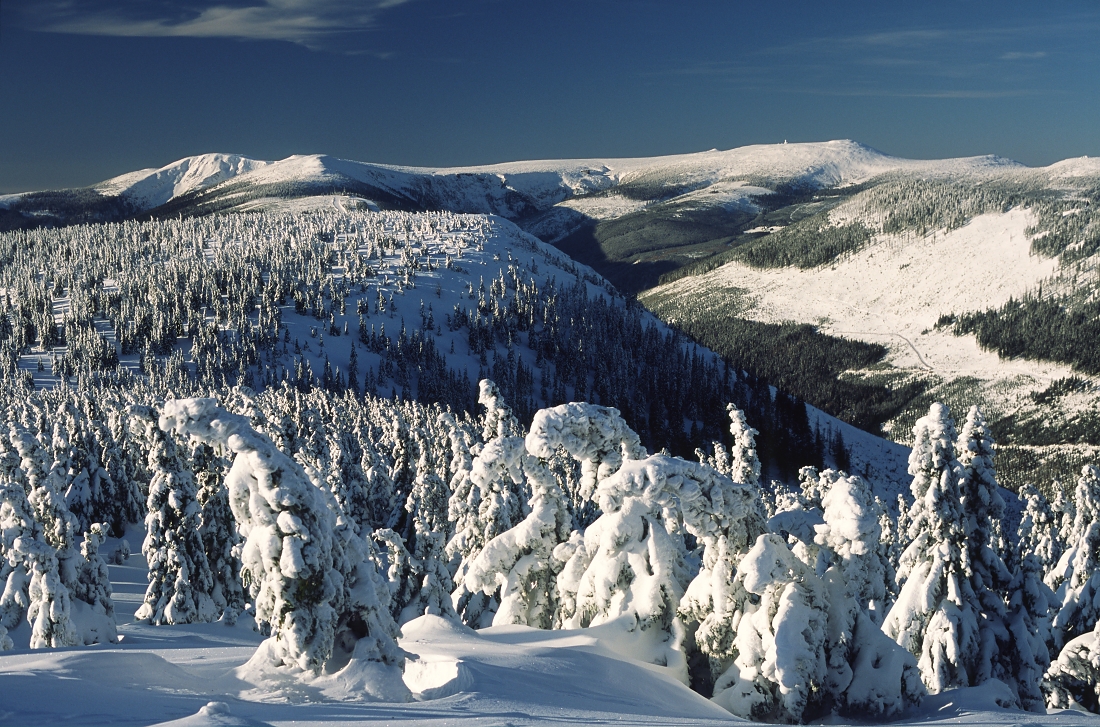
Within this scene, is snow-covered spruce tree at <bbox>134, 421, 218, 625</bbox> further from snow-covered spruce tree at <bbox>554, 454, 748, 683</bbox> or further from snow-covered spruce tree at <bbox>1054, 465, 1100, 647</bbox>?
snow-covered spruce tree at <bbox>1054, 465, 1100, 647</bbox>

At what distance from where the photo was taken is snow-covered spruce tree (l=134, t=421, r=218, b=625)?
29391mm

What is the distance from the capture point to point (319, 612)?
1384 centimetres

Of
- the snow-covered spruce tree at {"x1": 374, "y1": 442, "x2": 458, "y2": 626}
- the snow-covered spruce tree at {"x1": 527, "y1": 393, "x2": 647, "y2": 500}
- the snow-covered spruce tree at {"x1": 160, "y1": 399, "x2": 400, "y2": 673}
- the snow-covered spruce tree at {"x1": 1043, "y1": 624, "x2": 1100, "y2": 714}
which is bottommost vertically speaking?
the snow-covered spruce tree at {"x1": 1043, "y1": 624, "x2": 1100, "y2": 714}

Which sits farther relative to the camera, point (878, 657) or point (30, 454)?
point (30, 454)

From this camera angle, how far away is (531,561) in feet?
71.4

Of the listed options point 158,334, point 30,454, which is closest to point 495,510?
point 30,454

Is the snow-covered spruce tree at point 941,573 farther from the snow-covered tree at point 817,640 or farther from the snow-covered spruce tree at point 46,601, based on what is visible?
the snow-covered spruce tree at point 46,601

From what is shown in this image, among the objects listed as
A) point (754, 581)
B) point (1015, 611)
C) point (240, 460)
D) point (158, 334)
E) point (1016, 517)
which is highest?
point (158, 334)

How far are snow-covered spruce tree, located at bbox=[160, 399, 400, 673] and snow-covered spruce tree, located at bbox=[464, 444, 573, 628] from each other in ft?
23.9

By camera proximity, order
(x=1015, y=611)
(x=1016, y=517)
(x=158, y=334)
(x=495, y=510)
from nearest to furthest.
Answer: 1. (x=1015, y=611)
2. (x=495, y=510)
3. (x=1016, y=517)
4. (x=158, y=334)

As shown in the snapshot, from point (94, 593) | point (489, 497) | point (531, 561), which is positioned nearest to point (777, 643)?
point (531, 561)

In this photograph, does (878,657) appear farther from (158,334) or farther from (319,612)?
(158,334)

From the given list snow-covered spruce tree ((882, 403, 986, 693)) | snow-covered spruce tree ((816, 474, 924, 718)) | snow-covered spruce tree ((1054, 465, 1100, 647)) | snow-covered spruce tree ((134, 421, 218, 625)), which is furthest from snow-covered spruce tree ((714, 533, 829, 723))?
snow-covered spruce tree ((134, 421, 218, 625))

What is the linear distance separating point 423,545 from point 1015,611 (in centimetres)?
2023
